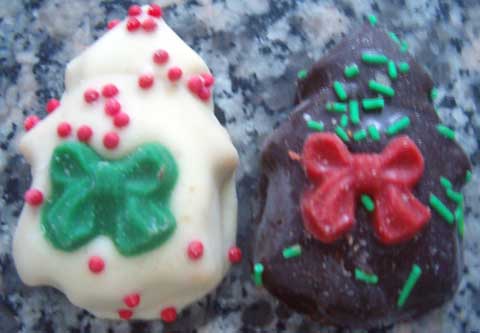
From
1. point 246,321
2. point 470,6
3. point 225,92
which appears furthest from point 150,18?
point 470,6

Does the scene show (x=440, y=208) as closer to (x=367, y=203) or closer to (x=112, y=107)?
(x=367, y=203)

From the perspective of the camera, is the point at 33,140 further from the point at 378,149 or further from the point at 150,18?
the point at 378,149

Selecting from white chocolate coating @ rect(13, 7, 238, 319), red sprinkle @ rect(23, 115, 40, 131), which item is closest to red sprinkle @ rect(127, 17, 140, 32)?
white chocolate coating @ rect(13, 7, 238, 319)

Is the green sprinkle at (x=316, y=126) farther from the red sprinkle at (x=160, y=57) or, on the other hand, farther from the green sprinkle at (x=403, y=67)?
the red sprinkle at (x=160, y=57)

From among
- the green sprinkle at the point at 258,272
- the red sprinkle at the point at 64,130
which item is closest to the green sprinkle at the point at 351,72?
the green sprinkle at the point at 258,272

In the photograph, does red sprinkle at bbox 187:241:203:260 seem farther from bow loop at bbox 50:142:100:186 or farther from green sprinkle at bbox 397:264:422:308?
green sprinkle at bbox 397:264:422:308

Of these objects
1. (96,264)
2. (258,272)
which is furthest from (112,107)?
(258,272)

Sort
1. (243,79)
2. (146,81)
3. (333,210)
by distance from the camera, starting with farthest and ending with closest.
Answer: (243,79) → (146,81) → (333,210)
